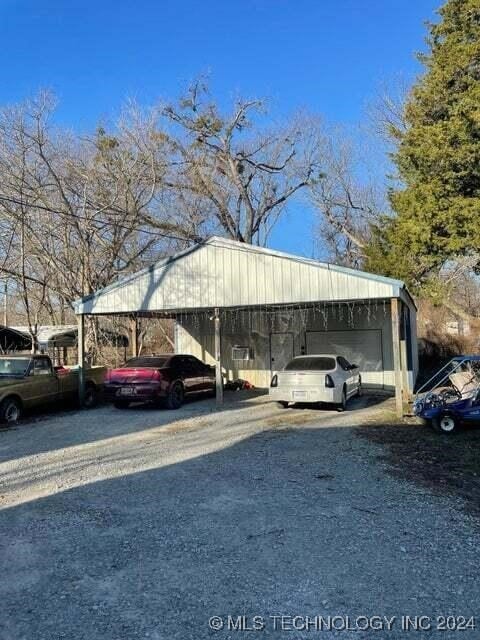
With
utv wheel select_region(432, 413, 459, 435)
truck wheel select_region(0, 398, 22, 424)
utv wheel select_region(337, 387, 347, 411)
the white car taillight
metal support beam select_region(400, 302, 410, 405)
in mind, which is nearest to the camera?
utv wheel select_region(432, 413, 459, 435)

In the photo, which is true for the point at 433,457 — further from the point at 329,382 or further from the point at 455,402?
the point at 329,382

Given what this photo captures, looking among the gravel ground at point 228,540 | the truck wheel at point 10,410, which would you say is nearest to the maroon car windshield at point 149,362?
the truck wheel at point 10,410

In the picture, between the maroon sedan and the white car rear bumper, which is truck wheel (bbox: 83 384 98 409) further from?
the white car rear bumper

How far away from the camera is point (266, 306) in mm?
15305

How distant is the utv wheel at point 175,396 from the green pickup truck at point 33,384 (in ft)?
9.28

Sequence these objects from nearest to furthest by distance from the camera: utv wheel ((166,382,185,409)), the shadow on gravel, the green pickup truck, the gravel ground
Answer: the gravel ground
the shadow on gravel
the green pickup truck
utv wheel ((166,382,185,409))

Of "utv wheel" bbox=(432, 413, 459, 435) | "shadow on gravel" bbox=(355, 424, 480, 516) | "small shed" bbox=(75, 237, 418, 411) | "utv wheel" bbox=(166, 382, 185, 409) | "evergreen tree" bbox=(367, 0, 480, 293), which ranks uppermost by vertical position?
"evergreen tree" bbox=(367, 0, 480, 293)

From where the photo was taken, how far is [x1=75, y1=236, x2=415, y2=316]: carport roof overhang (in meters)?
13.4

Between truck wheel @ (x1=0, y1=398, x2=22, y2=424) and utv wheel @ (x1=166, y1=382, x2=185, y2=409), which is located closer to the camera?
truck wheel @ (x1=0, y1=398, x2=22, y2=424)

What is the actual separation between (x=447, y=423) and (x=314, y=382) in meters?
3.72

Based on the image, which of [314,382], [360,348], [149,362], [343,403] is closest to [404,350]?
[360,348]

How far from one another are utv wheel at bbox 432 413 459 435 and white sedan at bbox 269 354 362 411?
3.26 metres

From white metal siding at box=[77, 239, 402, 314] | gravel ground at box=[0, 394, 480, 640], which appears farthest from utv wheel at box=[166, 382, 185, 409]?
gravel ground at box=[0, 394, 480, 640]

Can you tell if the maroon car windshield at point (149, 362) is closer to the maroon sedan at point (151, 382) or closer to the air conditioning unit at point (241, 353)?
the maroon sedan at point (151, 382)
